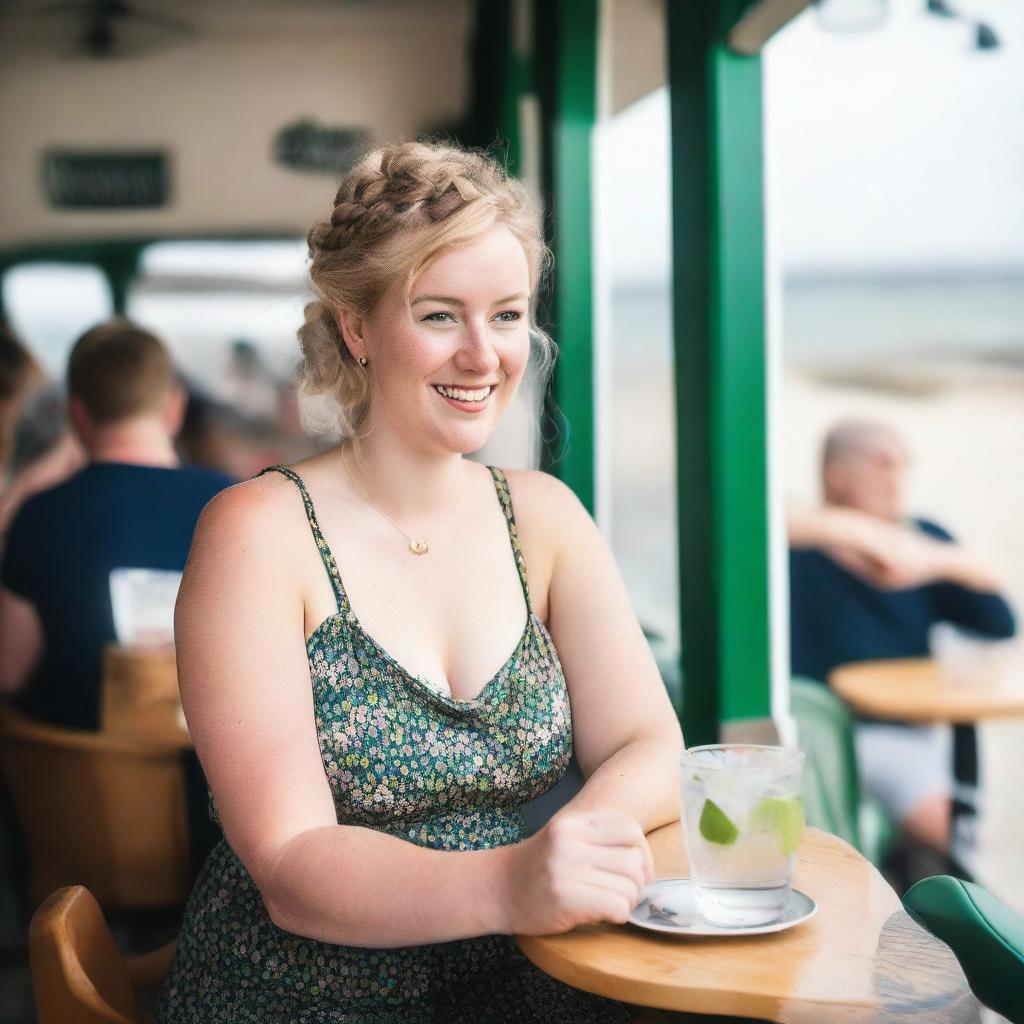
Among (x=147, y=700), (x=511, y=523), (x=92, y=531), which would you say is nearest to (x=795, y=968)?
(x=511, y=523)

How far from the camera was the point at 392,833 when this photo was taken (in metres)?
1.33

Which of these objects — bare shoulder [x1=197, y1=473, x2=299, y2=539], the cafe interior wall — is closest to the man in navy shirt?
bare shoulder [x1=197, y1=473, x2=299, y2=539]

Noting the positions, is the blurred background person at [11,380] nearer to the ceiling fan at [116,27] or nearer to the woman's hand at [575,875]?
the ceiling fan at [116,27]

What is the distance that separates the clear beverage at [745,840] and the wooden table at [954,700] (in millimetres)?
2163

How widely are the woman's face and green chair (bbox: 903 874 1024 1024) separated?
66cm

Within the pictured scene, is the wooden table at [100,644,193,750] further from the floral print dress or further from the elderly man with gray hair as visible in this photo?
the elderly man with gray hair

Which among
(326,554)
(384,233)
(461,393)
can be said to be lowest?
(326,554)

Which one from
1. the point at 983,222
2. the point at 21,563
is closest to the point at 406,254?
the point at 21,563

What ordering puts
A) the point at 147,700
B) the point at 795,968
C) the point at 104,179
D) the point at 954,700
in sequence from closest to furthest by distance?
the point at 795,968
the point at 147,700
the point at 954,700
the point at 104,179

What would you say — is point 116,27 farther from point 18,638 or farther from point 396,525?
point 396,525

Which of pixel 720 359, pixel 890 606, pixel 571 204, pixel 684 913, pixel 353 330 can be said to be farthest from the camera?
pixel 571 204

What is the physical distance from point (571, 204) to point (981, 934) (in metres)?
3.02

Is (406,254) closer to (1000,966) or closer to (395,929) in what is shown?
(395,929)

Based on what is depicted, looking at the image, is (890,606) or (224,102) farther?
(224,102)
